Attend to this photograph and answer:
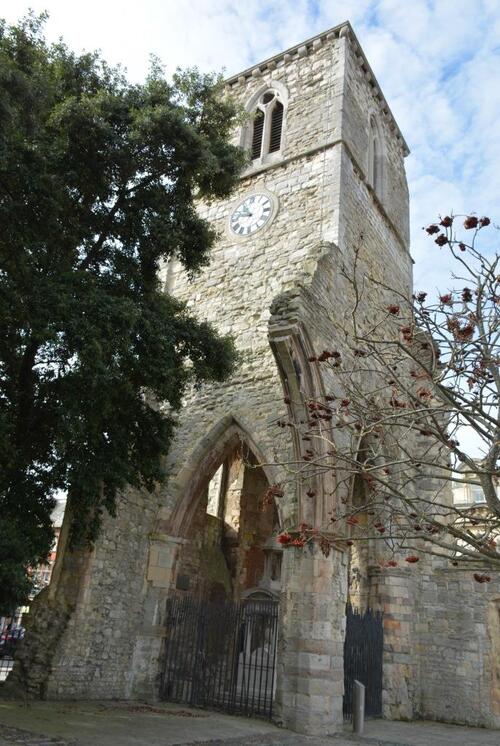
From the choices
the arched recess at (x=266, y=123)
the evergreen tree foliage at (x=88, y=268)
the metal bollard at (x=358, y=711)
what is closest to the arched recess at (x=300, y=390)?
the evergreen tree foliage at (x=88, y=268)

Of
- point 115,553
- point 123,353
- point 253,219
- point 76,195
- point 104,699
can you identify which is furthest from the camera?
point 253,219

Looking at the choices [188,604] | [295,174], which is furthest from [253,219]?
[188,604]

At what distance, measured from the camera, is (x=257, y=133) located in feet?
54.4

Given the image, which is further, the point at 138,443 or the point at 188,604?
the point at 188,604

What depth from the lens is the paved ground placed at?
670 centimetres

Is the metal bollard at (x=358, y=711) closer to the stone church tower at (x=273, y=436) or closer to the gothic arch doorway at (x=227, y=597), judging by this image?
the stone church tower at (x=273, y=436)

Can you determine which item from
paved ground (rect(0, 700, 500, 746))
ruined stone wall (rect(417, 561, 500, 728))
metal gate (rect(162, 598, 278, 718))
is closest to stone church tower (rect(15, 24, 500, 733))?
metal gate (rect(162, 598, 278, 718))

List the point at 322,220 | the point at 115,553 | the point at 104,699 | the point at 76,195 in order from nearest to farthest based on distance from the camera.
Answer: the point at 76,195
the point at 104,699
the point at 115,553
the point at 322,220

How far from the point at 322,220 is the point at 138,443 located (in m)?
6.73

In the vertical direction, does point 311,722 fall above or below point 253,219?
below

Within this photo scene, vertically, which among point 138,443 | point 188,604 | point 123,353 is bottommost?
point 188,604

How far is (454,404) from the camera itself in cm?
508

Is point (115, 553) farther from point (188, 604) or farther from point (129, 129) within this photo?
point (129, 129)

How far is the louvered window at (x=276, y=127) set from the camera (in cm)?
1598
